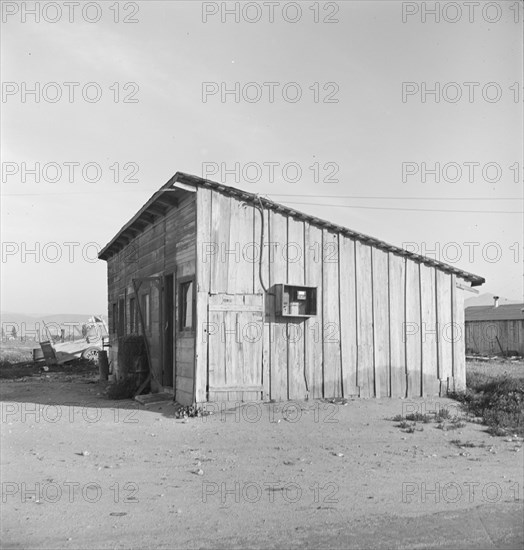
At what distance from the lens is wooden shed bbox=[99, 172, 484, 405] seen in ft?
38.0

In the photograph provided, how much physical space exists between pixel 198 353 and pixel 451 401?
17.8ft

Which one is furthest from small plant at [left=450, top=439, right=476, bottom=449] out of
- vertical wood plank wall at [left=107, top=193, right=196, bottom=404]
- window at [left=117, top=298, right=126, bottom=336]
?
window at [left=117, top=298, right=126, bottom=336]

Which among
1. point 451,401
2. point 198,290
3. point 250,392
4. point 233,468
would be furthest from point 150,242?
point 233,468

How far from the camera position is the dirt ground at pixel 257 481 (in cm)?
516

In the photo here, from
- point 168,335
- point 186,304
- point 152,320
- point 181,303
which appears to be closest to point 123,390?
point 168,335

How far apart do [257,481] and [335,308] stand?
6.18m

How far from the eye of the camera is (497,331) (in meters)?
38.8

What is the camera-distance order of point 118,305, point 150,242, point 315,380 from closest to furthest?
point 315,380 → point 150,242 → point 118,305

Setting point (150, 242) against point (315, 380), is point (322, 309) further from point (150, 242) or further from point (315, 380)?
point (150, 242)

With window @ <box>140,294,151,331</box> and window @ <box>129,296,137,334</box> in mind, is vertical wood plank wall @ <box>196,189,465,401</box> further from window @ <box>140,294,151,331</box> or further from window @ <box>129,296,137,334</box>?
window @ <box>129,296,137,334</box>

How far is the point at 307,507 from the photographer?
232 inches

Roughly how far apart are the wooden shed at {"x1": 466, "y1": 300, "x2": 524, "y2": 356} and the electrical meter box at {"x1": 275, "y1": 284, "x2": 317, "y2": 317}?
92.9ft

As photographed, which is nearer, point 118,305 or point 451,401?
point 451,401

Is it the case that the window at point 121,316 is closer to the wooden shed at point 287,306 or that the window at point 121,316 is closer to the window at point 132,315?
the window at point 132,315
